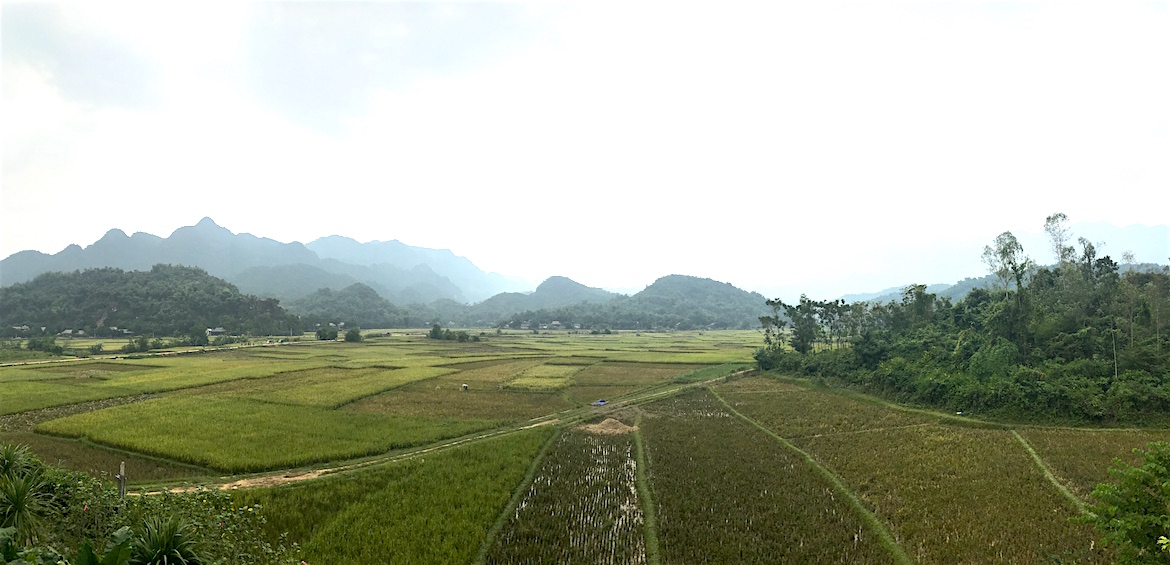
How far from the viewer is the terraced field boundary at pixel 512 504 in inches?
447

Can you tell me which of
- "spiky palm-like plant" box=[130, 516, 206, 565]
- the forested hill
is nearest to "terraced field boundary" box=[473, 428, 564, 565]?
"spiky palm-like plant" box=[130, 516, 206, 565]

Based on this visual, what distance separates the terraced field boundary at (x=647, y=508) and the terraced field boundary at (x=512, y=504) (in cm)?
344

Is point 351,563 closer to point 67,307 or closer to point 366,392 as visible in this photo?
point 366,392

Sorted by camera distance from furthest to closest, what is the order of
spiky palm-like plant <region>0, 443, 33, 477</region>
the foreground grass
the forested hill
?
the forested hill < the foreground grass < spiky palm-like plant <region>0, 443, 33, 477</region>

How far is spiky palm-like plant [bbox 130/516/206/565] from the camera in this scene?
19.8 ft

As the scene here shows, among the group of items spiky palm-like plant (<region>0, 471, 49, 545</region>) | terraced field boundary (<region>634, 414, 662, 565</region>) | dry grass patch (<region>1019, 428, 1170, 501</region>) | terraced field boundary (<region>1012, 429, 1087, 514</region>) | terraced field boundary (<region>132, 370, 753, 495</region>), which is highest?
spiky palm-like plant (<region>0, 471, 49, 545</region>)

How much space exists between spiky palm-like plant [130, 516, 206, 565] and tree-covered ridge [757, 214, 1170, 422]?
30123 mm

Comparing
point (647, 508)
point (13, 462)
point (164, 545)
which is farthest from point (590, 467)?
point (13, 462)

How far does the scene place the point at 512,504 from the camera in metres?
14.0

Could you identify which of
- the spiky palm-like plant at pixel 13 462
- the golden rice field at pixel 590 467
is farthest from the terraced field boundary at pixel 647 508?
the spiky palm-like plant at pixel 13 462

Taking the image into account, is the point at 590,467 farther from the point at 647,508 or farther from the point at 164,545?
the point at 164,545

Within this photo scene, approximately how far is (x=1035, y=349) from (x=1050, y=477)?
16528mm

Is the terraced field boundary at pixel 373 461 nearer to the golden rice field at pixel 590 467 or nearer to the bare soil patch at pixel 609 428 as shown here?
the golden rice field at pixel 590 467

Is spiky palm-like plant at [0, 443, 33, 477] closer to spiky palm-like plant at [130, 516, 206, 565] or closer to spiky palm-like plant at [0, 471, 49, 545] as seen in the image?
spiky palm-like plant at [0, 471, 49, 545]
